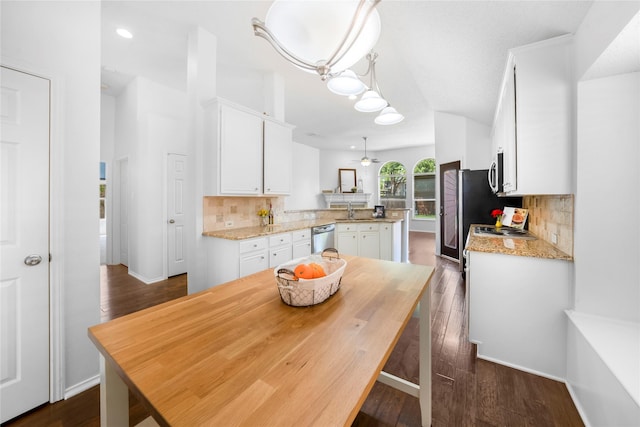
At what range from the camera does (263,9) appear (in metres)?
2.30

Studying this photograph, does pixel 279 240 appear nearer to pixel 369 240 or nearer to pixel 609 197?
pixel 369 240

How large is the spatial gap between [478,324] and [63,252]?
9.98ft

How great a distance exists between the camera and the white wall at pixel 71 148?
1.54 metres

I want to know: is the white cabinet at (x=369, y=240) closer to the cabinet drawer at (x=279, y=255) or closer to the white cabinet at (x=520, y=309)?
the cabinet drawer at (x=279, y=255)

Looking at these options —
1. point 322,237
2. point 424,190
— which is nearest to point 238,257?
point 322,237

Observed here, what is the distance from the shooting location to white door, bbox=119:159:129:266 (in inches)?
173

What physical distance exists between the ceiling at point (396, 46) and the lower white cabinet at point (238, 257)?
2226 millimetres

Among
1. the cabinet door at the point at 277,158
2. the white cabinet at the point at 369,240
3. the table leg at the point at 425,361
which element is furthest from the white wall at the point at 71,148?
the white cabinet at the point at 369,240

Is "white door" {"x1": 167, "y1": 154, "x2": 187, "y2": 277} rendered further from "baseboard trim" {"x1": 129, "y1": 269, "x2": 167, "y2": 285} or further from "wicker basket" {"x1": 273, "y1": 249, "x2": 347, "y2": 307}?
"wicker basket" {"x1": 273, "y1": 249, "x2": 347, "y2": 307}

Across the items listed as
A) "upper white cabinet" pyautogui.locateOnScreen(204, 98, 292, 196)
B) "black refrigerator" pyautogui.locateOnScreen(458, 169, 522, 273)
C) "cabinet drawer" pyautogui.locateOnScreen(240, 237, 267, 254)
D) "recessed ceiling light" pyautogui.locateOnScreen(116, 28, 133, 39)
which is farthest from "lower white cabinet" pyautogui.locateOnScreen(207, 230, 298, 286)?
"black refrigerator" pyautogui.locateOnScreen(458, 169, 522, 273)

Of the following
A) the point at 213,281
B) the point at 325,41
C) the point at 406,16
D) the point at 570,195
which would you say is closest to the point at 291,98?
the point at 406,16

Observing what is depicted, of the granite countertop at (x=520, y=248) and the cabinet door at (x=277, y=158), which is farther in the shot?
the cabinet door at (x=277, y=158)

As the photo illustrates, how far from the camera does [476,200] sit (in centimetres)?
384

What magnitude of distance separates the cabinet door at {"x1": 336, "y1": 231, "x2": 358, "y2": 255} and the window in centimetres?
563
